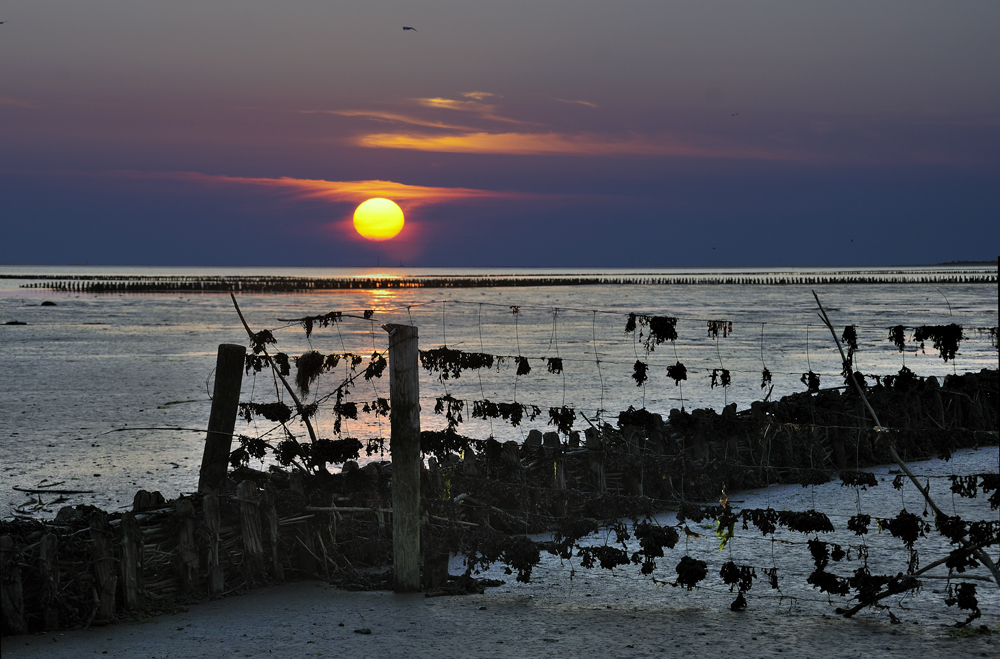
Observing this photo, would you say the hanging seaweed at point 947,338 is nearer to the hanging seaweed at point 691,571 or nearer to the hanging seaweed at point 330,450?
the hanging seaweed at point 691,571

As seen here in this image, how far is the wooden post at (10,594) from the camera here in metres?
6.06

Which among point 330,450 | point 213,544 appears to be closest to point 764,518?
point 330,450

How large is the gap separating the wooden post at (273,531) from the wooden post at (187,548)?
0.65 metres

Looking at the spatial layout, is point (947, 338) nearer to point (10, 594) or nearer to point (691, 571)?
point (691, 571)

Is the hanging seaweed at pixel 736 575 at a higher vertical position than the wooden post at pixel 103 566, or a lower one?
lower

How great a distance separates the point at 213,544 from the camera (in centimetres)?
706

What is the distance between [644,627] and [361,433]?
8.41 metres

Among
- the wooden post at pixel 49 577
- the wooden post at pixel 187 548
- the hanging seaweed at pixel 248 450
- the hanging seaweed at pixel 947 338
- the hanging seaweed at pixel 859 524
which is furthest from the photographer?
the hanging seaweed at pixel 248 450

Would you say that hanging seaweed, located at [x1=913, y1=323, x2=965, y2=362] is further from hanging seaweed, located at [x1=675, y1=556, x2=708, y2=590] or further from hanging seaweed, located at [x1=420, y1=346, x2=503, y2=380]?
hanging seaweed, located at [x1=420, y1=346, x2=503, y2=380]

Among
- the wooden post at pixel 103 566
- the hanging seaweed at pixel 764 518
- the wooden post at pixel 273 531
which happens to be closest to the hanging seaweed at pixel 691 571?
the hanging seaweed at pixel 764 518

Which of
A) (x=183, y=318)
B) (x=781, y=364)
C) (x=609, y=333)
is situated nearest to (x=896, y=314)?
(x=609, y=333)

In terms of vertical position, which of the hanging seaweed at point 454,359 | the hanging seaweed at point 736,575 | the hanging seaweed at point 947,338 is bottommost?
the hanging seaweed at point 736,575

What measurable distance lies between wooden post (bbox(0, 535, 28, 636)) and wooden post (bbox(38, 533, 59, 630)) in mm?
143

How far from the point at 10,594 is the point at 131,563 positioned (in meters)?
0.83
